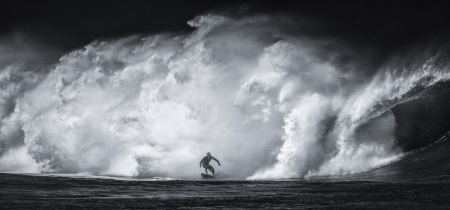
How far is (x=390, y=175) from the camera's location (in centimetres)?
1670

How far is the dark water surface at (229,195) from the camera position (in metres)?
10.6

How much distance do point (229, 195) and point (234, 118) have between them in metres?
11.3

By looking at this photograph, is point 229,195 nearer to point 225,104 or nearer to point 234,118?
point 234,118

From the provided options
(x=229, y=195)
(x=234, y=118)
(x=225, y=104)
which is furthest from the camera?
(x=225, y=104)

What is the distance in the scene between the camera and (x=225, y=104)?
24578 mm

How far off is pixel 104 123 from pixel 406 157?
48.6ft

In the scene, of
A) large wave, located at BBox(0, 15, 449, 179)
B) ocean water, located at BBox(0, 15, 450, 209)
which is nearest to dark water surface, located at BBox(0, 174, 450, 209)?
ocean water, located at BBox(0, 15, 450, 209)

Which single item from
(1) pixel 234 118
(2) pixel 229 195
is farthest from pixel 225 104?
(2) pixel 229 195

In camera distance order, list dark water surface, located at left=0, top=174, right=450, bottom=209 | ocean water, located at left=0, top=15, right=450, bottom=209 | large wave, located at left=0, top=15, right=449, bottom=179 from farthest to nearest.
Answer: large wave, located at left=0, top=15, right=449, bottom=179
ocean water, located at left=0, top=15, right=450, bottom=209
dark water surface, located at left=0, top=174, right=450, bottom=209

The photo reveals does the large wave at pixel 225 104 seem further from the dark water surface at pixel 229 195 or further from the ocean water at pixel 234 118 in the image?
the dark water surface at pixel 229 195

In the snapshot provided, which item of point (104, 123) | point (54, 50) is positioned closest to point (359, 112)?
point (104, 123)

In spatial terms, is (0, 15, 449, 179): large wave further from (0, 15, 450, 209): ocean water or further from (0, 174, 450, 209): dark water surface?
(0, 174, 450, 209): dark water surface

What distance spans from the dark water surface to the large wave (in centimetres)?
509

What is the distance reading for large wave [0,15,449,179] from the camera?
2069cm
